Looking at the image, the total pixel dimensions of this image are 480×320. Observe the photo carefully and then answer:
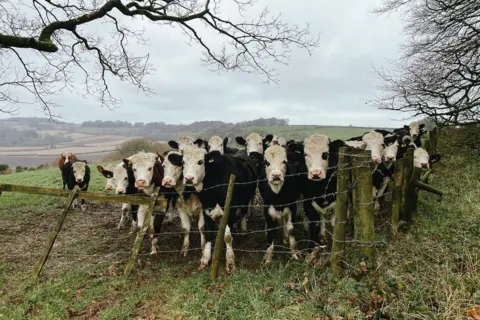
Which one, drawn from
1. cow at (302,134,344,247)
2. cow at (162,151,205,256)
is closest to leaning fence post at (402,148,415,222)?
cow at (302,134,344,247)

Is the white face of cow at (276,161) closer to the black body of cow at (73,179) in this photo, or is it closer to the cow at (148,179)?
the cow at (148,179)

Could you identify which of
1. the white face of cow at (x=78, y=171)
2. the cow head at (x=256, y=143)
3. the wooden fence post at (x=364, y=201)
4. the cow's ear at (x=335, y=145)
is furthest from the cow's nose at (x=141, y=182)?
the white face of cow at (x=78, y=171)

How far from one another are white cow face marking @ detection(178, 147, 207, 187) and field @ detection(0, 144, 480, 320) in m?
1.50

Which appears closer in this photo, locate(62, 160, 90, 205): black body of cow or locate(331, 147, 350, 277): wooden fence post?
locate(331, 147, 350, 277): wooden fence post

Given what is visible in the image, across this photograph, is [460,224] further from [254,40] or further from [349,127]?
[349,127]

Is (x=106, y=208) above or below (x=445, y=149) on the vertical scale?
below

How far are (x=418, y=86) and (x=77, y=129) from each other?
273 feet

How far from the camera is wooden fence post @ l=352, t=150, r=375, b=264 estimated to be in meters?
4.26

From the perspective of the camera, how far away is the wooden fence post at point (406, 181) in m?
5.77

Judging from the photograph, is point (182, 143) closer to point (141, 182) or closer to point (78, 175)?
point (141, 182)

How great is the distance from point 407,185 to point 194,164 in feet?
12.0

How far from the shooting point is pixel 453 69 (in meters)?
12.2

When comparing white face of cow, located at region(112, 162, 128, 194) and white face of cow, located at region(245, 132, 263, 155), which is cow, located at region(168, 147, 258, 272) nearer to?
white face of cow, located at region(112, 162, 128, 194)

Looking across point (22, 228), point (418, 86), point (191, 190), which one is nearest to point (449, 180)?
point (418, 86)
